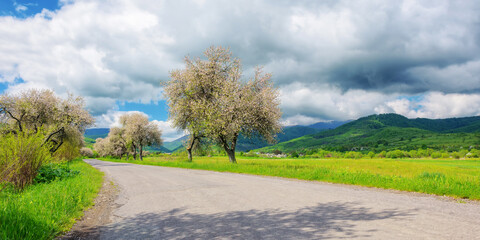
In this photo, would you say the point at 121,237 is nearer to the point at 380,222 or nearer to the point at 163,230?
the point at 163,230

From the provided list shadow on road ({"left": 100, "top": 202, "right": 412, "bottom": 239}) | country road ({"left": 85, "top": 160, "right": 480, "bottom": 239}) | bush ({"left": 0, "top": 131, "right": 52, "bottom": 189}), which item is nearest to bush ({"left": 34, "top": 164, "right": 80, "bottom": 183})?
bush ({"left": 0, "top": 131, "right": 52, "bottom": 189})

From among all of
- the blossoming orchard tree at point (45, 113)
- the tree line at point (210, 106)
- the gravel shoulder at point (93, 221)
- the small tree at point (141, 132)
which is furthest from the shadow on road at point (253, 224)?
the small tree at point (141, 132)

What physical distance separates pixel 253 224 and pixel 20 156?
11614 millimetres

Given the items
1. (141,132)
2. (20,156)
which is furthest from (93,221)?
(141,132)

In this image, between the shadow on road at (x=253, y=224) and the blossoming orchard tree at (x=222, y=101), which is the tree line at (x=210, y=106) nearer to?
the blossoming orchard tree at (x=222, y=101)

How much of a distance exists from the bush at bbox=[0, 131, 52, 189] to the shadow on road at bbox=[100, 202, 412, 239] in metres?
7.73

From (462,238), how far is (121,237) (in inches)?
285

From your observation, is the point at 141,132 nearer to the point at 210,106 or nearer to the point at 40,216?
the point at 210,106

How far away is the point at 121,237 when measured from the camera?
5551mm

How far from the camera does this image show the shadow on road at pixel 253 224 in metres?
5.28

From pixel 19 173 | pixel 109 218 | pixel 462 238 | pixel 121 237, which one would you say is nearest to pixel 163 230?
pixel 121 237

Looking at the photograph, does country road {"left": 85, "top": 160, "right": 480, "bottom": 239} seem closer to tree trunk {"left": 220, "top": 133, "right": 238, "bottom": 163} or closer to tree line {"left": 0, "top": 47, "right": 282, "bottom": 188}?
tree line {"left": 0, "top": 47, "right": 282, "bottom": 188}

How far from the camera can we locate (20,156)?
11.1 m

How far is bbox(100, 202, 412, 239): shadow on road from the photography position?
5.28 m
